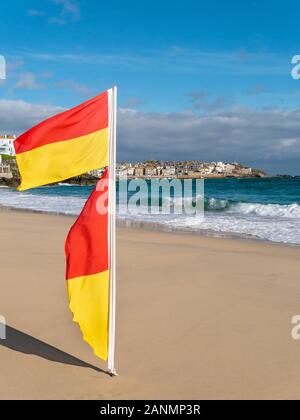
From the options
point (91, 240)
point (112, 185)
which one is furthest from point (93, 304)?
point (112, 185)

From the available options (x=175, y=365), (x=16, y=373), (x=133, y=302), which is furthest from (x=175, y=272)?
(x=16, y=373)

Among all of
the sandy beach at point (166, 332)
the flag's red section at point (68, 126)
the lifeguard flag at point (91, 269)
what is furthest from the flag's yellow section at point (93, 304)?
the flag's red section at point (68, 126)

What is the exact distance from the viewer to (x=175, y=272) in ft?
24.4

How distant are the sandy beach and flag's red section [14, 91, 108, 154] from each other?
187 cm

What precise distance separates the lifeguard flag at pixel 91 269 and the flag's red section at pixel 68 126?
0.38 meters

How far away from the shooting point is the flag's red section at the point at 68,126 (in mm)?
3359

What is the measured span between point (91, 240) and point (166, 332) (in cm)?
165

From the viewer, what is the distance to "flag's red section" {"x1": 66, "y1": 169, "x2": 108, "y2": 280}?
3.46 meters

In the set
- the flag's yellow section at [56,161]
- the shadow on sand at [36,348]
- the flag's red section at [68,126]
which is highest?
the flag's red section at [68,126]

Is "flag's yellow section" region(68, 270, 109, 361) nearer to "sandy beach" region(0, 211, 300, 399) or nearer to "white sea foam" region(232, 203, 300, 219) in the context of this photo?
"sandy beach" region(0, 211, 300, 399)

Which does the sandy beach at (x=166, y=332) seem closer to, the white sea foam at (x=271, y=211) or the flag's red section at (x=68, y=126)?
the flag's red section at (x=68, y=126)

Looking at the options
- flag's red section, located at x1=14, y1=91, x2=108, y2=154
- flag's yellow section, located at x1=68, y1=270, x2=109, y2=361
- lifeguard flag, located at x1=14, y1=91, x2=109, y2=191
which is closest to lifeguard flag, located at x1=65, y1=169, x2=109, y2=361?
flag's yellow section, located at x1=68, y1=270, x2=109, y2=361

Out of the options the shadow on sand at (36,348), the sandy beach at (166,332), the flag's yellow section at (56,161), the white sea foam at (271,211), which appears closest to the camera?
the flag's yellow section at (56,161)
